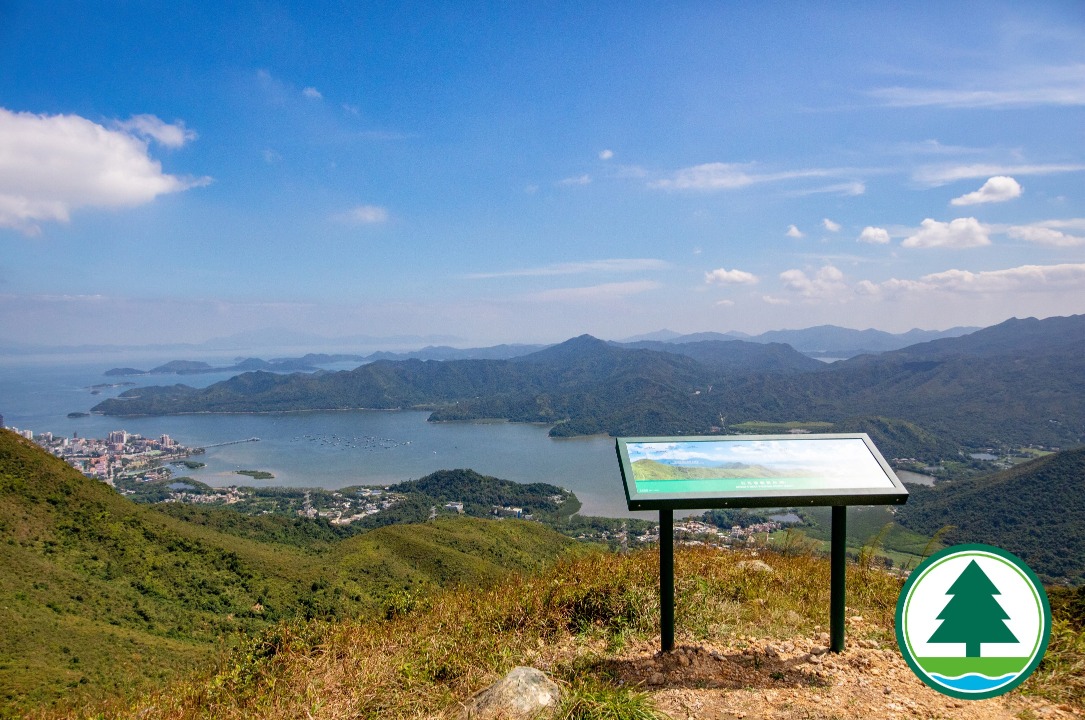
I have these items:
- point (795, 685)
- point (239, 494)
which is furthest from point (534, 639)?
point (239, 494)

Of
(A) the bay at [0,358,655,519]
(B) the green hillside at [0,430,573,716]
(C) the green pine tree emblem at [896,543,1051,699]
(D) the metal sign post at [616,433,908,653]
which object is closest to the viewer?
(C) the green pine tree emblem at [896,543,1051,699]

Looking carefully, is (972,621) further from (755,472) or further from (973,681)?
(755,472)

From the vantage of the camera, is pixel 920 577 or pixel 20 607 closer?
pixel 920 577

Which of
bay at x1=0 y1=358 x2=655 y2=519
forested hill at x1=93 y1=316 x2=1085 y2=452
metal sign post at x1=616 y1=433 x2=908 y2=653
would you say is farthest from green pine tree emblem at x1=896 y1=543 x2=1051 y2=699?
forested hill at x1=93 y1=316 x2=1085 y2=452

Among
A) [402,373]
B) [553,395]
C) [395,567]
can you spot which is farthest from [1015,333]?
[395,567]

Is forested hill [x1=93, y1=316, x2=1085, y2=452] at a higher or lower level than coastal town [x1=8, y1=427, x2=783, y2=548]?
higher

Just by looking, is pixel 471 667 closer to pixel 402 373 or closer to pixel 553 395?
pixel 553 395

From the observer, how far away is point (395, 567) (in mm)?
27984

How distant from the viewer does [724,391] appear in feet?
427

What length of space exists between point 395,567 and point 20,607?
1451 centimetres

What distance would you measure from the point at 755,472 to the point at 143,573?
103 feet

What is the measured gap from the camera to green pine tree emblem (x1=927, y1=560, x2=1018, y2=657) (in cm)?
253

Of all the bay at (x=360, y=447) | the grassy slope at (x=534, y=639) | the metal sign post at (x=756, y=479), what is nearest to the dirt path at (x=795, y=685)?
the grassy slope at (x=534, y=639)

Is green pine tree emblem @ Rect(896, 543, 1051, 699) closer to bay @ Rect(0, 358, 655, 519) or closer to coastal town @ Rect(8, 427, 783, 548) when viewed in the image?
coastal town @ Rect(8, 427, 783, 548)
